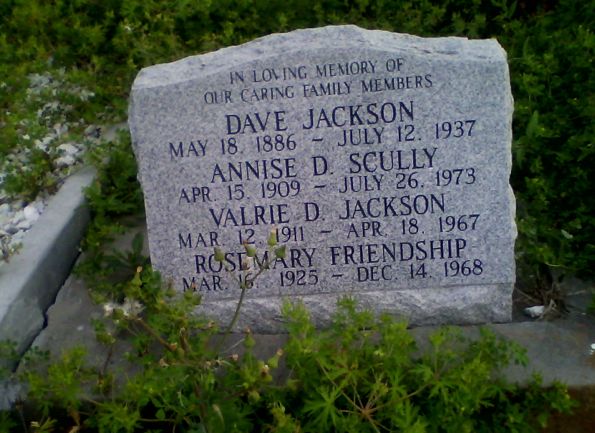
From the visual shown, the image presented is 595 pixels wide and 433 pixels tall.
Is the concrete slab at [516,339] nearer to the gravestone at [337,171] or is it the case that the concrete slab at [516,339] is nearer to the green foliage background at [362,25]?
the gravestone at [337,171]

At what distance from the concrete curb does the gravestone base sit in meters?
0.67

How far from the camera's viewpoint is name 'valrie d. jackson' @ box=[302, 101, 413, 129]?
2947 millimetres

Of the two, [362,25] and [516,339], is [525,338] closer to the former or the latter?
[516,339]

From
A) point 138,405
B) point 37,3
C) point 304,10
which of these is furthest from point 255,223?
point 37,3

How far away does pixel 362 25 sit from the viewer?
4793 mm

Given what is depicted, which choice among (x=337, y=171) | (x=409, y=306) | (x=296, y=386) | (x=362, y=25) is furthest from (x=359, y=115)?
(x=362, y=25)

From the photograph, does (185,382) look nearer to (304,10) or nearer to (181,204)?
(181,204)

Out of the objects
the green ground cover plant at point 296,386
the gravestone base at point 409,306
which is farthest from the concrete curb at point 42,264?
the gravestone base at point 409,306

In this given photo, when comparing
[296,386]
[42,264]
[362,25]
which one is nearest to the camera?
[296,386]

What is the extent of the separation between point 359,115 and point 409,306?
0.75 m

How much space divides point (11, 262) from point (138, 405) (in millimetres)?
1083

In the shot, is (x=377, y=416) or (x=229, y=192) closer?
(x=377, y=416)

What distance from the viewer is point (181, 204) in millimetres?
3078

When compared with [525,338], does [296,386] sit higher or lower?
higher
